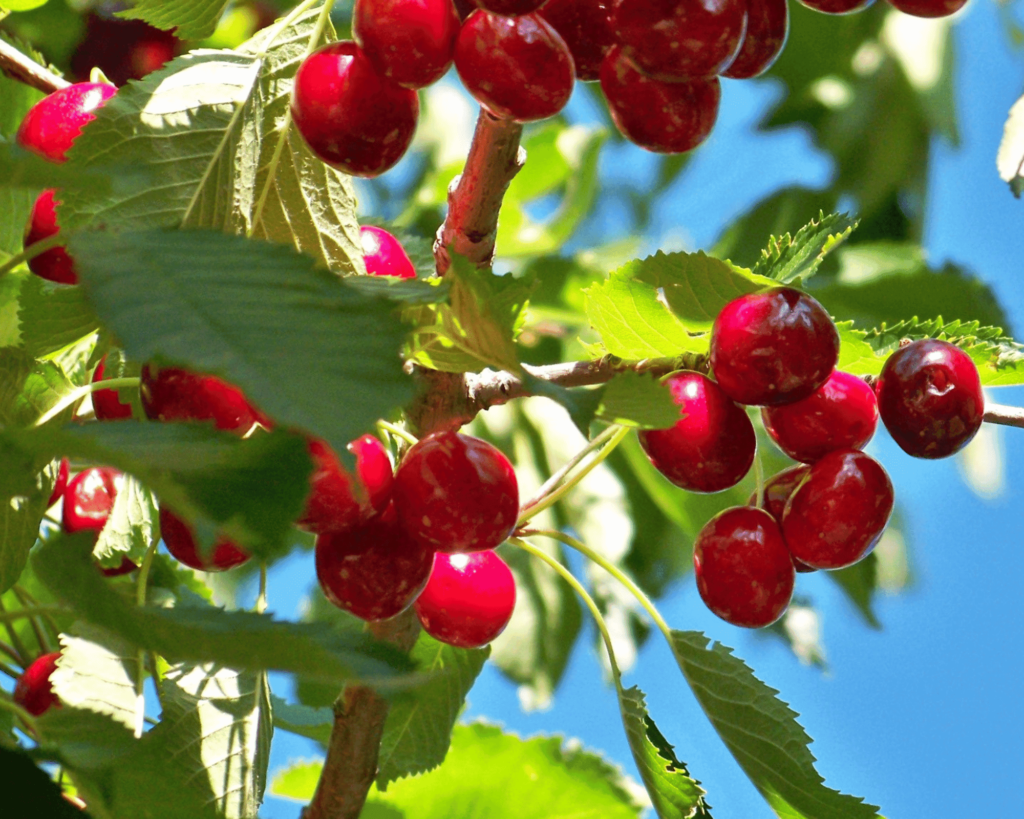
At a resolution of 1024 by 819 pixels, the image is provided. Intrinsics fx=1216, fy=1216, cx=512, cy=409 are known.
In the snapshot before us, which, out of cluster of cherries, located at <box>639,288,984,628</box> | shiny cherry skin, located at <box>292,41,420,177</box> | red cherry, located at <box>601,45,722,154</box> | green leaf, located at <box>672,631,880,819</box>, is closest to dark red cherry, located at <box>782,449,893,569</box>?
cluster of cherries, located at <box>639,288,984,628</box>

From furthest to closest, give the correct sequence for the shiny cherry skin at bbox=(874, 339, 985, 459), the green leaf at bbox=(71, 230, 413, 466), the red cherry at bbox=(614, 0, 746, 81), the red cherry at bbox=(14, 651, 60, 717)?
the red cherry at bbox=(14, 651, 60, 717)
the shiny cherry skin at bbox=(874, 339, 985, 459)
the red cherry at bbox=(614, 0, 746, 81)
the green leaf at bbox=(71, 230, 413, 466)

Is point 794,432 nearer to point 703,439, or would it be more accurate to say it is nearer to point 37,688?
point 703,439

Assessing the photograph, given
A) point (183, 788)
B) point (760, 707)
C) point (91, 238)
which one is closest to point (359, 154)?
point (91, 238)

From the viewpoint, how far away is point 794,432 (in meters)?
0.75

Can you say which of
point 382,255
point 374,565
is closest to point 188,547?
point 374,565

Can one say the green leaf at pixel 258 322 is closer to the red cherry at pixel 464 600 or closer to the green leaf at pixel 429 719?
the red cherry at pixel 464 600

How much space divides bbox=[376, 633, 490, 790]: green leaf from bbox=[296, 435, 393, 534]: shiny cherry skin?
0.27 metres

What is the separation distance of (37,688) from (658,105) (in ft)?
1.90

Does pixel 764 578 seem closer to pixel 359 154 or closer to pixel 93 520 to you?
pixel 359 154

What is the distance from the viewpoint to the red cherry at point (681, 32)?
59cm

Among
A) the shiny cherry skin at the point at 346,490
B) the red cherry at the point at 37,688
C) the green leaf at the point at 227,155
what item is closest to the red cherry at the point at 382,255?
the green leaf at the point at 227,155

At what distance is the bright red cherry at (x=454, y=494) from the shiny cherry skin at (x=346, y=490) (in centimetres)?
1

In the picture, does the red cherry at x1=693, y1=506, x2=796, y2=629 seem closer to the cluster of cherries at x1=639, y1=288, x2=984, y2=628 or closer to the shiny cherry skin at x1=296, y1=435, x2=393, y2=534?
the cluster of cherries at x1=639, y1=288, x2=984, y2=628

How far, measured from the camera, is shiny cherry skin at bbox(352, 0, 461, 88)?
62 centimetres
